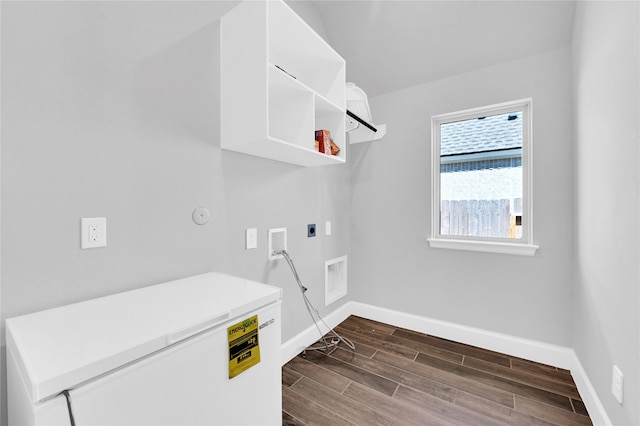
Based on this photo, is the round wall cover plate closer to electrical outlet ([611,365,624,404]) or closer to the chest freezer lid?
the chest freezer lid

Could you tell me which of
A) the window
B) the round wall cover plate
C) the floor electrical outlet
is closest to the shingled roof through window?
the window

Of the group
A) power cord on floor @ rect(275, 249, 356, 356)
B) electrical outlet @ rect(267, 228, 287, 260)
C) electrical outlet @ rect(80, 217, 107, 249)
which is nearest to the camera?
electrical outlet @ rect(80, 217, 107, 249)

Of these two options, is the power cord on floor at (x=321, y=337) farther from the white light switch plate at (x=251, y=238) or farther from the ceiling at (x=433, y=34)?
→ the ceiling at (x=433, y=34)

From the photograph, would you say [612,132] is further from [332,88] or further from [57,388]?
[57,388]

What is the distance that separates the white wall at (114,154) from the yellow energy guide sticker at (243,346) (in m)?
0.55

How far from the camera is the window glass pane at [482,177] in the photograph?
2121 mm

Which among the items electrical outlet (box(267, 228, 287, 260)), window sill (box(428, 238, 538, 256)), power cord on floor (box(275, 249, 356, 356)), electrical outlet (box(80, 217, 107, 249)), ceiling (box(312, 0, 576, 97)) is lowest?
power cord on floor (box(275, 249, 356, 356))

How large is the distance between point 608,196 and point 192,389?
6.15ft

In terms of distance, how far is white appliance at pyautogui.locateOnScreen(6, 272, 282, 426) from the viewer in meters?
0.58

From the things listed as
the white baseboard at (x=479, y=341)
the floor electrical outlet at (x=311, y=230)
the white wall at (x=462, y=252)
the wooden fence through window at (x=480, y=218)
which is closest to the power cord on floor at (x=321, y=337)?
the white baseboard at (x=479, y=341)

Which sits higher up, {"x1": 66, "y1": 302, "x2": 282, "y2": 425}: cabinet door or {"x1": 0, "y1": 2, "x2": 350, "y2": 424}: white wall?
{"x1": 0, "y1": 2, "x2": 350, "y2": 424}: white wall

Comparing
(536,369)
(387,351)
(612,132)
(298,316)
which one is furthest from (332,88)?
(536,369)

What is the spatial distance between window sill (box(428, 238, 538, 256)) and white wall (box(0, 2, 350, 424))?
1516mm

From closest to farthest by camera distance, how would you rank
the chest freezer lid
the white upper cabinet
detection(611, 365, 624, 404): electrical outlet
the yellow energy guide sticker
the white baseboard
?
the chest freezer lid, the yellow energy guide sticker, detection(611, 365, 624, 404): electrical outlet, the white upper cabinet, the white baseboard
